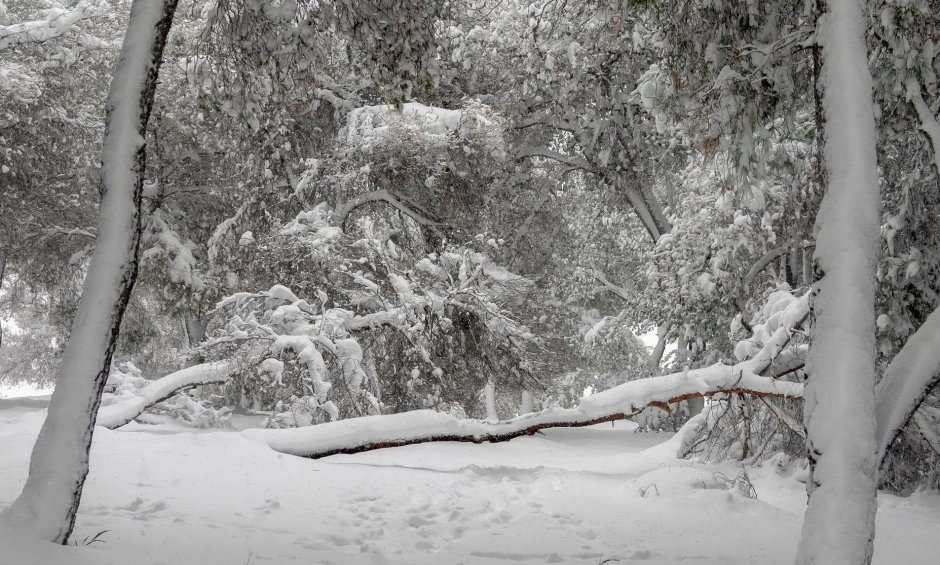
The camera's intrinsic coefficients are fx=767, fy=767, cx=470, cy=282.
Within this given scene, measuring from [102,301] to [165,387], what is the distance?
5.66 metres

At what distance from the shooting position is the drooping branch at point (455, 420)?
277 inches

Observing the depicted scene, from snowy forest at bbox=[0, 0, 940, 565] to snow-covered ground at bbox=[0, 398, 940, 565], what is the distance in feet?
0.13

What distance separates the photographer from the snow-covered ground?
14.8 ft

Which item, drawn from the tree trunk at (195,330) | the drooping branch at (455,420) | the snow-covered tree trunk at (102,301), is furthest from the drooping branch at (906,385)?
the tree trunk at (195,330)

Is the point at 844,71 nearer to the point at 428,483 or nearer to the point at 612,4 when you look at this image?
the point at 612,4

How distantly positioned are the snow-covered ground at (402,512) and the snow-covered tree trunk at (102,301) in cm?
25

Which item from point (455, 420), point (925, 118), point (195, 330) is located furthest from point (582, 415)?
point (195, 330)

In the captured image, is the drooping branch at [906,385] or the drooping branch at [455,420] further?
the drooping branch at [455,420]

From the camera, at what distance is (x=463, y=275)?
1164 cm

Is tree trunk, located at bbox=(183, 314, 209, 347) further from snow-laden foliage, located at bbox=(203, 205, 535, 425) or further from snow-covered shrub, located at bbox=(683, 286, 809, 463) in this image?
snow-covered shrub, located at bbox=(683, 286, 809, 463)

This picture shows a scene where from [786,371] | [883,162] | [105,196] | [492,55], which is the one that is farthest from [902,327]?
[492,55]

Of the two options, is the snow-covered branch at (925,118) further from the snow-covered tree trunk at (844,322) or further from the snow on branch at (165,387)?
the snow on branch at (165,387)

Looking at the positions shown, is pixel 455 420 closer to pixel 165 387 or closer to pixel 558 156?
pixel 165 387

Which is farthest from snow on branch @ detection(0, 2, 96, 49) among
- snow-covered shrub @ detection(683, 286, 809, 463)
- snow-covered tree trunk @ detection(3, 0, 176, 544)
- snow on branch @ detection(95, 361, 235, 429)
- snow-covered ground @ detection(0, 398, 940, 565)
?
snow-covered shrub @ detection(683, 286, 809, 463)
